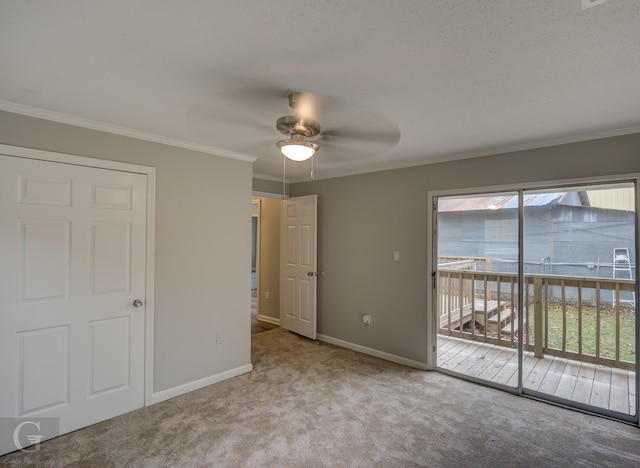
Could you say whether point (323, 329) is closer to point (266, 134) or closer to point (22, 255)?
point (266, 134)

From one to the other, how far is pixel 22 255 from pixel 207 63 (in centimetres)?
194

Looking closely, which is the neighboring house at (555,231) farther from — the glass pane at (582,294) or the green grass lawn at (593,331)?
the green grass lawn at (593,331)

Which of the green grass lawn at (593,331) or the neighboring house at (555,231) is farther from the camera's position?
the green grass lawn at (593,331)

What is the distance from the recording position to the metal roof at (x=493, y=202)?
3.12 m

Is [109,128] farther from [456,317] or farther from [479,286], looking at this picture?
[456,317]

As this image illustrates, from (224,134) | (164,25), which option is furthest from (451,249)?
(164,25)

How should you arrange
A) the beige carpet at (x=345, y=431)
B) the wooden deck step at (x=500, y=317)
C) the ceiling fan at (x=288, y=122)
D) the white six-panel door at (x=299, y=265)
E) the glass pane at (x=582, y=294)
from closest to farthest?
the ceiling fan at (x=288, y=122) → the beige carpet at (x=345, y=431) → the glass pane at (x=582, y=294) → the wooden deck step at (x=500, y=317) → the white six-panel door at (x=299, y=265)

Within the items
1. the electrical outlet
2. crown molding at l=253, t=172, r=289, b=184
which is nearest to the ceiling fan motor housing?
the electrical outlet

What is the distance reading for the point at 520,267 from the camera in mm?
3158

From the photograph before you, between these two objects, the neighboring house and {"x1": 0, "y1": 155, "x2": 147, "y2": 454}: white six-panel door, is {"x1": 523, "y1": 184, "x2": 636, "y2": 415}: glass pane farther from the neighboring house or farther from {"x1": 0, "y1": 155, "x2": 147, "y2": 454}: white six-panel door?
{"x1": 0, "y1": 155, "x2": 147, "y2": 454}: white six-panel door

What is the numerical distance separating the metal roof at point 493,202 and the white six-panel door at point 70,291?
3261mm

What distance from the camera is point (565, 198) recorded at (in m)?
3.09

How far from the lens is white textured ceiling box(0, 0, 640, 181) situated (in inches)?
50.4

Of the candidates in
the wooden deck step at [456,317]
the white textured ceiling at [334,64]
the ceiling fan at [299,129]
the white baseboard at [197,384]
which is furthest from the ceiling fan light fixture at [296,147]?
the wooden deck step at [456,317]
